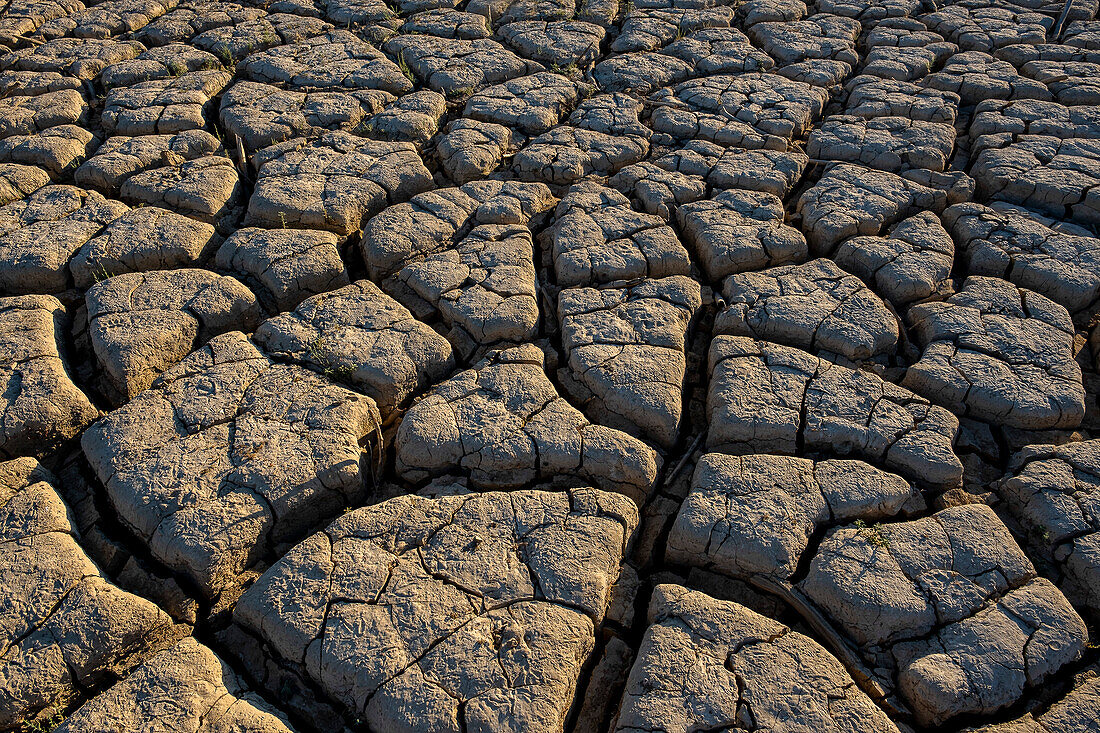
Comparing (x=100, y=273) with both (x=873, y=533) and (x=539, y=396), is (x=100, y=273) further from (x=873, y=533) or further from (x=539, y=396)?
(x=873, y=533)

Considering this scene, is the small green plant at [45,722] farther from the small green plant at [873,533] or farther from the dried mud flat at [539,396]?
the small green plant at [873,533]

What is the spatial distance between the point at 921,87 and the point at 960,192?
4.06ft

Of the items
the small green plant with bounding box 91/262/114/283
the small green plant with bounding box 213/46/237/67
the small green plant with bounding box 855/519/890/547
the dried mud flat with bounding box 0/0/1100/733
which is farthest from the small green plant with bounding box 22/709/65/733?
the small green plant with bounding box 213/46/237/67

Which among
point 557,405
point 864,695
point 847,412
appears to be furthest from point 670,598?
point 847,412

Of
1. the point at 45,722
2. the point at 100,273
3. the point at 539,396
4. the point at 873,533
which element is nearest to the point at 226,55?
the point at 100,273

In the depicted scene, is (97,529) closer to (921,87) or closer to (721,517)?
(721,517)

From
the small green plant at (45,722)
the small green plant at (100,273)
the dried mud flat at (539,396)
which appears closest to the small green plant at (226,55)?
the dried mud flat at (539,396)

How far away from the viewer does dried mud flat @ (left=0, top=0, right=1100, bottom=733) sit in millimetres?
1813

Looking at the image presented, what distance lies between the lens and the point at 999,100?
13.2 ft

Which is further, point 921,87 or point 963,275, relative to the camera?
point 921,87

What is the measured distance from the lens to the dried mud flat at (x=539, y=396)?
5.95ft

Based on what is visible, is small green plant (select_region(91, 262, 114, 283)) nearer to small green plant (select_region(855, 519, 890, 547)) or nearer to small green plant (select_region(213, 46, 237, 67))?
small green plant (select_region(213, 46, 237, 67))

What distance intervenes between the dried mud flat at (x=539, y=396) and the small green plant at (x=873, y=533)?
0.03ft

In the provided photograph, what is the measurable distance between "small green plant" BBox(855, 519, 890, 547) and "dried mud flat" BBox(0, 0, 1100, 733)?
0.03 ft
